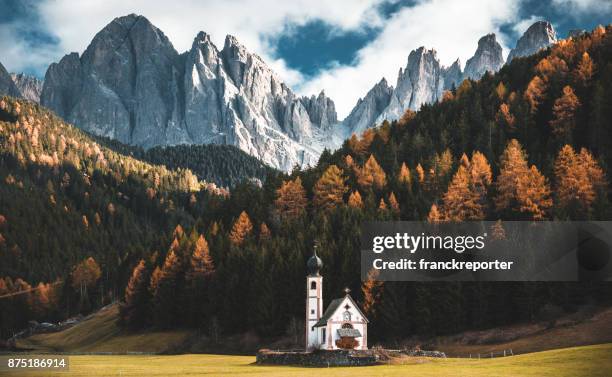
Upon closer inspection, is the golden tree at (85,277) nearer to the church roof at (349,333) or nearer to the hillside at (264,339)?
the hillside at (264,339)

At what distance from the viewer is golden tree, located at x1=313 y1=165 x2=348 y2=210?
128 meters

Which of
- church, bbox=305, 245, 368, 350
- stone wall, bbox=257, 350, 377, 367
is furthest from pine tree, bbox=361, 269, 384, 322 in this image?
stone wall, bbox=257, 350, 377, 367

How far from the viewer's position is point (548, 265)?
281 ft

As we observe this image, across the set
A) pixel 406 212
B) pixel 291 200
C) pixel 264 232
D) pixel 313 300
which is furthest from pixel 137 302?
pixel 313 300

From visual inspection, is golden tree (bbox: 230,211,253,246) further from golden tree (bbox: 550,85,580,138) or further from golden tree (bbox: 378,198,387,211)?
golden tree (bbox: 550,85,580,138)

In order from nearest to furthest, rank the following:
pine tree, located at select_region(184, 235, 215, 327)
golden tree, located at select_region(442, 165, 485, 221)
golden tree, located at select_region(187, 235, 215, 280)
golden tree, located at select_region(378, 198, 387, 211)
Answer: golden tree, located at select_region(442, 165, 485, 221)
pine tree, located at select_region(184, 235, 215, 327)
golden tree, located at select_region(378, 198, 387, 211)
golden tree, located at select_region(187, 235, 215, 280)

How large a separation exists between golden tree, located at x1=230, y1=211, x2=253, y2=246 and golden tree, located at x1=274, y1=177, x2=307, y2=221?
7542mm

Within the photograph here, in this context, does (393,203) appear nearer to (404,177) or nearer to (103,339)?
(404,177)

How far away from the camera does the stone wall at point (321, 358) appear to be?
6894cm

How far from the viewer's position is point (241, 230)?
12312cm

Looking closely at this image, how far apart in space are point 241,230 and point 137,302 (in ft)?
67.1

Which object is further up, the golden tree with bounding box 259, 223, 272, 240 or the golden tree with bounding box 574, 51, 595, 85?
the golden tree with bounding box 574, 51, 595, 85

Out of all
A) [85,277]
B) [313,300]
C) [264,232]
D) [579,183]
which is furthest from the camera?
[85,277]

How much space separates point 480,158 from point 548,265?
106 ft
